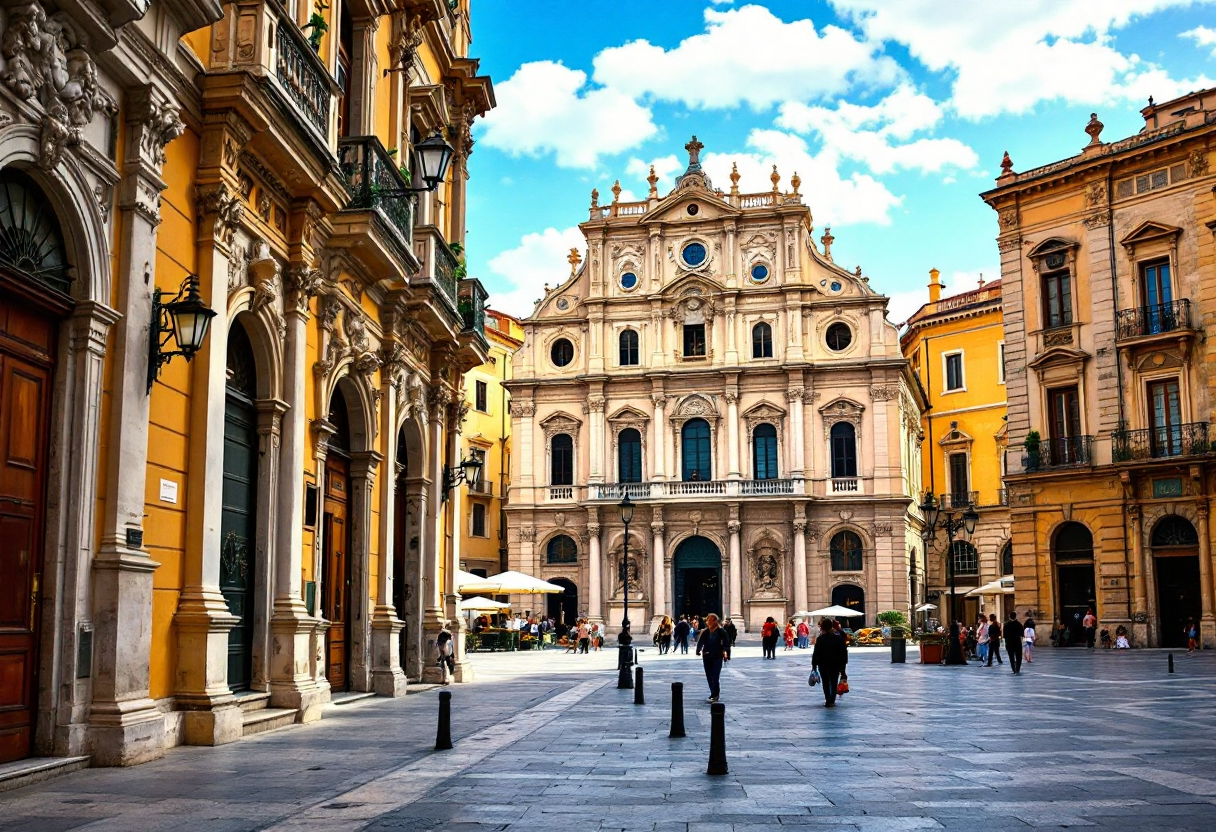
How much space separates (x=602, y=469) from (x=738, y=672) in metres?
26.5

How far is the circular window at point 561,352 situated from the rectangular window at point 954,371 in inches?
853

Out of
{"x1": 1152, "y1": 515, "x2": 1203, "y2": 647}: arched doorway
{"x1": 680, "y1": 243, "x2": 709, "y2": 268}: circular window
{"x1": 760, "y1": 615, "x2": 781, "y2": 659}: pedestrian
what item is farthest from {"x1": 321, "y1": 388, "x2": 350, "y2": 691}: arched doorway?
{"x1": 680, "y1": 243, "x2": 709, "y2": 268}: circular window

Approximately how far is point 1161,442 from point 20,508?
33818 mm

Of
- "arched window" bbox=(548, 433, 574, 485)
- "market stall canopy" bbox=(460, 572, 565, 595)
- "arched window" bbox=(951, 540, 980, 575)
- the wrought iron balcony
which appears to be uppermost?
"arched window" bbox=(548, 433, 574, 485)

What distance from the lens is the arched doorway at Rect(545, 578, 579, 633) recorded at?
2173 inches

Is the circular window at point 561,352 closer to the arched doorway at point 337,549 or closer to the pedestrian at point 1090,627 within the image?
the pedestrian at point 1090,627

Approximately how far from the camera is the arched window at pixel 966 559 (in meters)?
61.3

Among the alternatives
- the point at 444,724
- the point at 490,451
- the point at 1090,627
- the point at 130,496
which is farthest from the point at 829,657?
the point at 490,451

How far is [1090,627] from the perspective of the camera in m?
36.5

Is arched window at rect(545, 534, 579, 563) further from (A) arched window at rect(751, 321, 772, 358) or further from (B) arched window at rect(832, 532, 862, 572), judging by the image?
(A) arched window at rect(751, 321, 772, 358)

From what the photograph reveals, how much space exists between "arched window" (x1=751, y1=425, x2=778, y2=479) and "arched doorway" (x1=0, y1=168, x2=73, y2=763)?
45924 millimetres

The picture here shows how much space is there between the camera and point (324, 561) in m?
16.9

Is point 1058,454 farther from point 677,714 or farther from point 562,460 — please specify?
point 677,714

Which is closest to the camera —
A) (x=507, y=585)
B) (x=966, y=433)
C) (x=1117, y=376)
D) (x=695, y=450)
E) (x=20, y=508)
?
(x=20, y=508)
